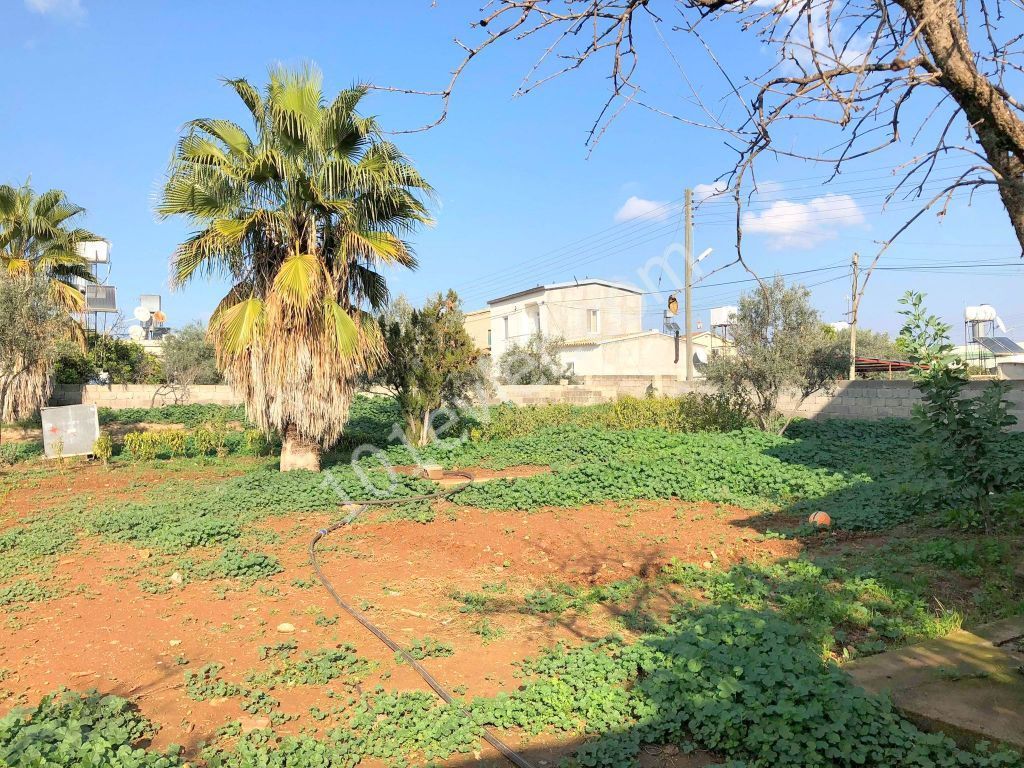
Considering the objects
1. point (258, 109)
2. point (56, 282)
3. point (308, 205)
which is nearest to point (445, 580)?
point (308, 205)

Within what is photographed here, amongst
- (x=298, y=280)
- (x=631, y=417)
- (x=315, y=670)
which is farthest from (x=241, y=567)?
(x=631, y=417)

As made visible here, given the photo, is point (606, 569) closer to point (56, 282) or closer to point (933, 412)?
point (933, 412)

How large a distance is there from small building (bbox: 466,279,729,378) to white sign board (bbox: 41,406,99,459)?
1677cm

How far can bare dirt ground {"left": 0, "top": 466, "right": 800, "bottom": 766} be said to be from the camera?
13.9 feet

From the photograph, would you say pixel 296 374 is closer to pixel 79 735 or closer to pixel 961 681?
pixel 79 735

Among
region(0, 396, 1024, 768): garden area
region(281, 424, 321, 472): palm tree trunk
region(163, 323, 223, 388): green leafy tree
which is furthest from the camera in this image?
region(163, 323, 223, 388): green leafy tree

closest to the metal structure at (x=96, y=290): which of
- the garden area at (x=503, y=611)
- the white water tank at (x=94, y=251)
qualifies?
the white water tank at (x=94, y=251)

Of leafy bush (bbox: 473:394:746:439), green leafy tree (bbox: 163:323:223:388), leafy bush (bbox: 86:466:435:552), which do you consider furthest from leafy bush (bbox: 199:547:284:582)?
green leafy tree (bbox: 163:323:223:388)

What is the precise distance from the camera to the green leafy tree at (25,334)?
564 inches

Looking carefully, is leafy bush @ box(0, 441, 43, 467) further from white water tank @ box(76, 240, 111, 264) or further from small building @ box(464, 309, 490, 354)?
small building @ box(464, 309, 490, 354)

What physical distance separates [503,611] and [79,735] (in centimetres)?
304

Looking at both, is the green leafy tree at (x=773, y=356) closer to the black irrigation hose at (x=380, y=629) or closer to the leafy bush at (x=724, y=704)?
the black irrigation hose at (x=380, y=629)

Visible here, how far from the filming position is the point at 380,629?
5125mm

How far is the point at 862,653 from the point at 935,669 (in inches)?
20.6
